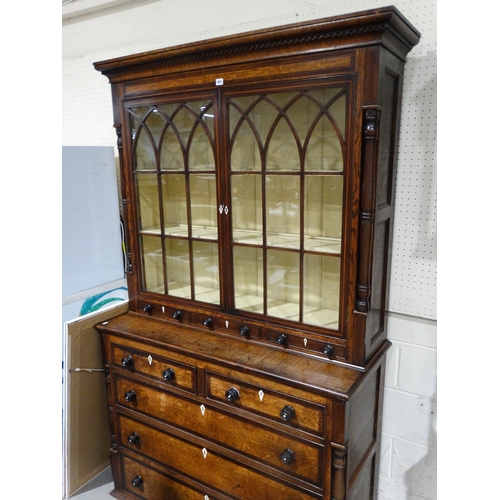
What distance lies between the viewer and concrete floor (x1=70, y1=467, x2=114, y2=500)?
1992 mm

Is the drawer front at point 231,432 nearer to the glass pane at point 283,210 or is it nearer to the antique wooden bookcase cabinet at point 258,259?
the antique wooden bookcase cabinet at point 258,259

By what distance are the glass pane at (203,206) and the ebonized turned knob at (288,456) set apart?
33.9 inches

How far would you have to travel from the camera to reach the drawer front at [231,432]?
1.40 metres

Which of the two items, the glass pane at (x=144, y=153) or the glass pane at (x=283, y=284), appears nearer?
the glass pane at (x=283, y=284)

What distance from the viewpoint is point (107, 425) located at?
2107mm

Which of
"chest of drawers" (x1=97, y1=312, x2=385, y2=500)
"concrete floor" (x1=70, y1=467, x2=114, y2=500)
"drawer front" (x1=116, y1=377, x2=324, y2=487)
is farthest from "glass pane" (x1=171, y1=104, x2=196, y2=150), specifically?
"concrete floor" (x1=70, y1=467, x2=114, y2=500)

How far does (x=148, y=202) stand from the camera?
185 centimetres

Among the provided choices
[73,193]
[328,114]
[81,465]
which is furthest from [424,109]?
[81,465]

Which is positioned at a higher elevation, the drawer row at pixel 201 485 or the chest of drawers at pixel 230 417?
the chest of drawers at pixel 230 417

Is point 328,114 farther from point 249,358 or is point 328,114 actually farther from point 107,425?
point 107,425

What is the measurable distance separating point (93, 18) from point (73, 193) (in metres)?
1.11

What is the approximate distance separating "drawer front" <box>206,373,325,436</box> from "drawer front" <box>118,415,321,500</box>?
0.26 metres

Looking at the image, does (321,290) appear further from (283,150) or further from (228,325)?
(283,150)

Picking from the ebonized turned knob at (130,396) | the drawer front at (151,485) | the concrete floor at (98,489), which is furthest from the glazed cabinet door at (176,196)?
the concrete floor at (98,489)
